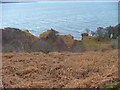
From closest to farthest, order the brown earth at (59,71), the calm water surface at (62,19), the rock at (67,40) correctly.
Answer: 1. the brown earth at (59,71)
2. the calm water surface at (62,19)
3. the rock at (67,40)

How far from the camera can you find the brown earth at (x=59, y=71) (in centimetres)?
121

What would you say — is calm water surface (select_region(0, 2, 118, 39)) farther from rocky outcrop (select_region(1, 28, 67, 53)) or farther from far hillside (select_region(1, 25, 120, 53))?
rocky outcrop (select_region(1, 28, 67, 53))

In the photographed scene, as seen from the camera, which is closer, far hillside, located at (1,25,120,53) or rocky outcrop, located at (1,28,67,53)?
far hillside, located at (1,25,120,53)

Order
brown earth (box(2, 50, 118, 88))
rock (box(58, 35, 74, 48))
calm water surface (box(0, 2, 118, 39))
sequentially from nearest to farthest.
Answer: brown earth (box(2, 50, 118, 88)), calm water surface (box(0, 2, 118, 39)), rock (box(58, 35, 74, 48))

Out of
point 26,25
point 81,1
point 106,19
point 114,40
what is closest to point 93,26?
point 106,19

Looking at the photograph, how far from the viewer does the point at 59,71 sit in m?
1.44

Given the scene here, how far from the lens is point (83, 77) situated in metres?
1.34

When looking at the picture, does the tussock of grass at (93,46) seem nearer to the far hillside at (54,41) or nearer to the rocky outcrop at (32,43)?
the far hillside at (54,41)

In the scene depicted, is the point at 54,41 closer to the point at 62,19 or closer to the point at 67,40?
the point at 67,40

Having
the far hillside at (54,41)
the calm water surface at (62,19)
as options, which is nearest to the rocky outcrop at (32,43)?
the far hillside at (54,41)

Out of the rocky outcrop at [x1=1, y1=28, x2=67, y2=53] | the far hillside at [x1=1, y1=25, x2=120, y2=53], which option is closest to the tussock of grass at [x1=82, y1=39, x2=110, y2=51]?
the far hillside at [x1=1, y1=25, x2=120, y2=53]

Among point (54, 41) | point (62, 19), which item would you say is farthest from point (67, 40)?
point (62, 19)

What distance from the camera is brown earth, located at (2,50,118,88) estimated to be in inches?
47.7

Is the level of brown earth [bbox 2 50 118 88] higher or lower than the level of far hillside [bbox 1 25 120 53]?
lower
